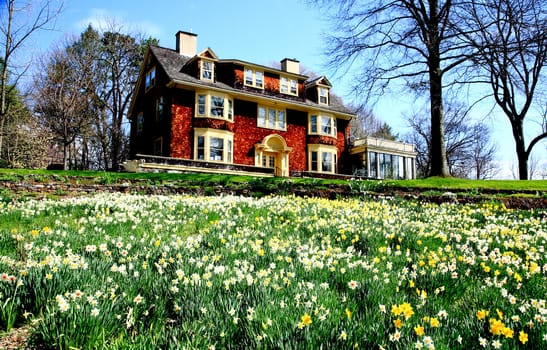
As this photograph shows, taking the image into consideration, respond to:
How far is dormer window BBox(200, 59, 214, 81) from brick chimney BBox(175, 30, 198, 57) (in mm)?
3927

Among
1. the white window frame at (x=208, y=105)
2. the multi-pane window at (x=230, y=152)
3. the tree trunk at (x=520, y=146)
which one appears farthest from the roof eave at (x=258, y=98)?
the tree trunk at (x=520, y=146)

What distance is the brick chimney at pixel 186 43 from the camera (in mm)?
29297

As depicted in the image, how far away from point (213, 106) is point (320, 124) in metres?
9.44

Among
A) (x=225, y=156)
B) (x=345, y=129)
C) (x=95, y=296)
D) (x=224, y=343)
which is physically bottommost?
(x=224, y=343)

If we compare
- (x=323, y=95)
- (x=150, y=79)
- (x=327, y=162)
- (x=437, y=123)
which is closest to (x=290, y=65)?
(x=323, y=95)

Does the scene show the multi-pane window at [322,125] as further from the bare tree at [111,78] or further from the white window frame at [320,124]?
the bare tree at [111,78]

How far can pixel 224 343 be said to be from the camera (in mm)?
2211

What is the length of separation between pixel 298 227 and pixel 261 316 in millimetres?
3432

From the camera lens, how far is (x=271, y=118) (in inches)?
1133

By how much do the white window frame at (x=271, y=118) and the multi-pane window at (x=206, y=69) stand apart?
4323 mm

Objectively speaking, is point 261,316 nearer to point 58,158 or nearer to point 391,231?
point 391,231

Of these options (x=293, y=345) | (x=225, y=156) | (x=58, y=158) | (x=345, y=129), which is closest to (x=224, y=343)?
(x=293, y=345)

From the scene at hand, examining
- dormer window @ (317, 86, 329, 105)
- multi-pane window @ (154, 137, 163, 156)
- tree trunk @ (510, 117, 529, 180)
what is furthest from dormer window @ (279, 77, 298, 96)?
tree trunk @ (510, 117, 529, 180)

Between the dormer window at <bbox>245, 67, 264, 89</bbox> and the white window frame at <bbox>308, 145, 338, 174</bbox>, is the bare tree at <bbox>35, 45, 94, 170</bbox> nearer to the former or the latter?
the dormer window at <bbox>245, 67, 264, 89</bbox>
